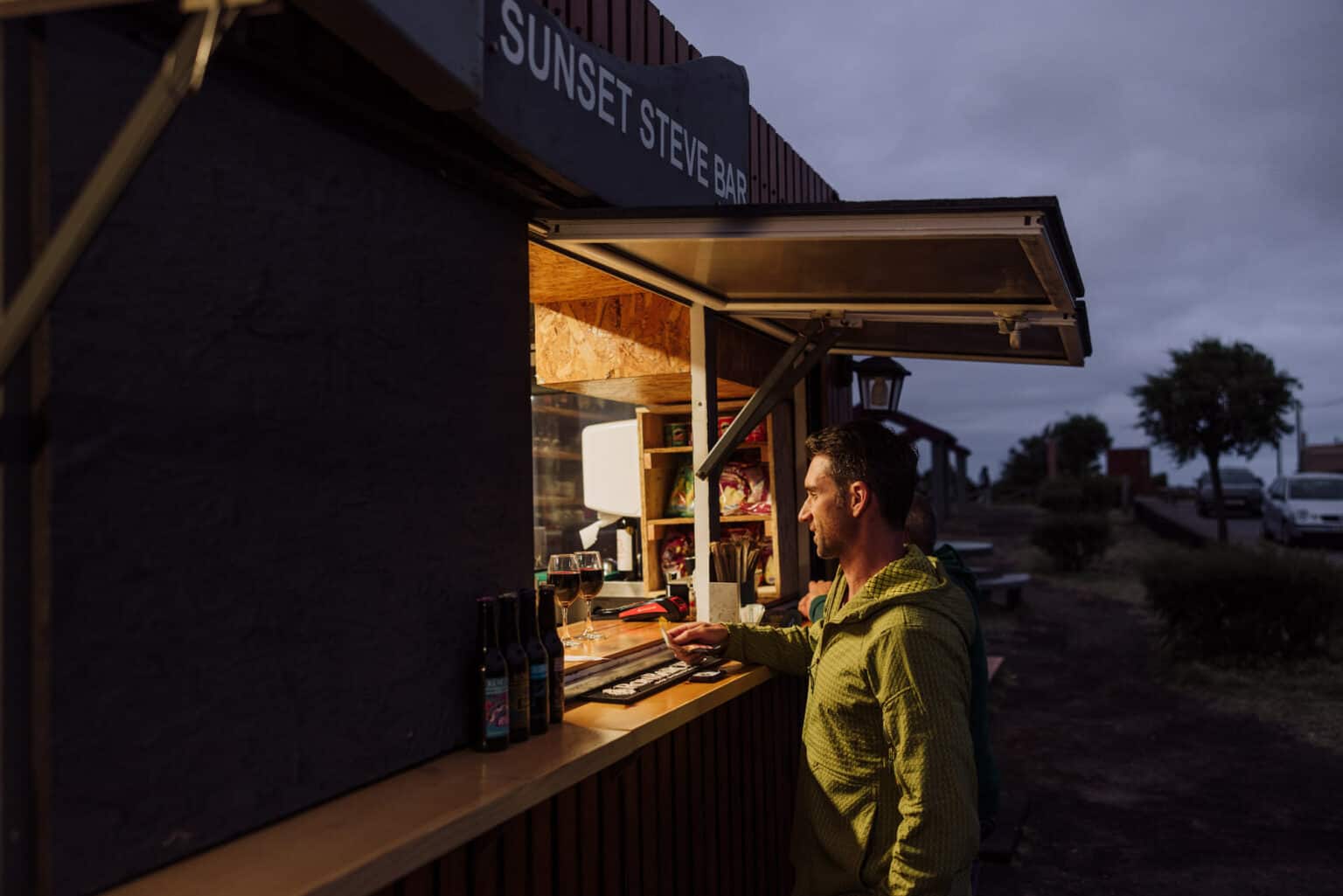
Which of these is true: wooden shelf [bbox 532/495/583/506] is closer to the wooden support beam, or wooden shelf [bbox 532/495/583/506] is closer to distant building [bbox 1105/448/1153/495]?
the wooden support beam

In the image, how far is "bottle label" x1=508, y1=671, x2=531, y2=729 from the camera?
232 centimetres

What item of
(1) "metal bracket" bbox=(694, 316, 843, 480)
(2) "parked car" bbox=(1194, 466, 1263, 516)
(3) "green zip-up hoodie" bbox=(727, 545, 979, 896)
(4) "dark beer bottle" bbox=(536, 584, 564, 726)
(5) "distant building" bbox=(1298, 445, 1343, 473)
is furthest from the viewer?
(5) "distant building" bbox=(1298, 445, 1343, 473)

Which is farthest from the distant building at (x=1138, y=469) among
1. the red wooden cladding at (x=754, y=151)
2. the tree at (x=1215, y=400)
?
the red wooden cladding at (x=754, y=151)

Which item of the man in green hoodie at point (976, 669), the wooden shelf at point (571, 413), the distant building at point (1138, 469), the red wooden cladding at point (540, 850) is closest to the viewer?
the red wooden cladding at point (540, 850)

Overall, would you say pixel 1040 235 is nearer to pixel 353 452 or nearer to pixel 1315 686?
pixel 353 452

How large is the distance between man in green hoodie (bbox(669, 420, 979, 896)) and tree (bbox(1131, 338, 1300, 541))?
22460 millimetres

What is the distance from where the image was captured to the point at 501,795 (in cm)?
193

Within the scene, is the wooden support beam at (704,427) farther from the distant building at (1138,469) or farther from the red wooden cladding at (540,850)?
the distant building at (1138,469)

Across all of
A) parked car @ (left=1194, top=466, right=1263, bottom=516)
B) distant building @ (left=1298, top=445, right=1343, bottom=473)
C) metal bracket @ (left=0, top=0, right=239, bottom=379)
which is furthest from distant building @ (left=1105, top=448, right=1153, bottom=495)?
metal bracket @ (left=0, top=0, right=239, bottom=379)

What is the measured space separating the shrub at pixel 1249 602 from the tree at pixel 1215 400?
14.3 meters

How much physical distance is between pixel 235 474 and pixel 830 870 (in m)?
1.62

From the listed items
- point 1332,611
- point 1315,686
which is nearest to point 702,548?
point 1315,686

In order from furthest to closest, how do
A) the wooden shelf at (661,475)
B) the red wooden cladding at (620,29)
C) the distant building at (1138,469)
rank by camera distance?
1. the distant building at (1138,469)
2. the wooden shelf at (661,475)
3. the red wooden cladding at (620,29)

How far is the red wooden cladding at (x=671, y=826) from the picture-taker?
6.77ft
